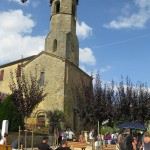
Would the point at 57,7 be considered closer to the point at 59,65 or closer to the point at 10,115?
the point at 59,65

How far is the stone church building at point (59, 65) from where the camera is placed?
36.3 metres

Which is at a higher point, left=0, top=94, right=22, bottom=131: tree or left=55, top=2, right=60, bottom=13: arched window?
left=55, top=2, right=60, bottom=13: arched window

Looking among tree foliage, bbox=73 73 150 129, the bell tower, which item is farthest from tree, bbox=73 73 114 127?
the bell tower

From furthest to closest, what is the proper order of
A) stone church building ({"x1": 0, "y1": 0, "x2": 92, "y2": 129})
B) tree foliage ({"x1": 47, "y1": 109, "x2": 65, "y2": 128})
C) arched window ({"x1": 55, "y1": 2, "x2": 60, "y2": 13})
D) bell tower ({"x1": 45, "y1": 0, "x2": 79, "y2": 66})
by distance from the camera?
arched window ({"x1": 55, "y1": 2, "x2": 60, "y2": 13}), bell tower ({"x1": 45, "y1": 0, "x2": 79, "y2": 66}), stone church building ({"x1": 0, "y1": 0, "x2": 92, "y2": 129}), tree foliage ({"x1": 47, "y1": 109, "x2": 65, "y2": 128})

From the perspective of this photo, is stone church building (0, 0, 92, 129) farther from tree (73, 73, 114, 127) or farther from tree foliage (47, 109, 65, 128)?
tree (73, 73, 114, 127)

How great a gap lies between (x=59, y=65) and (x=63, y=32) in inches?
218

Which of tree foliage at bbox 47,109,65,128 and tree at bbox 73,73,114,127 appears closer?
tree at bbox 73,73,114,127

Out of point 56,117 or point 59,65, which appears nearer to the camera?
point 56,117

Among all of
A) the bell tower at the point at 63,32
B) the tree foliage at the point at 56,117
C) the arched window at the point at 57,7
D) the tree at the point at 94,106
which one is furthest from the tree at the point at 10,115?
the arched window at the point at 57,7

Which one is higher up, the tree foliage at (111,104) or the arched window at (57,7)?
the arched window at (57,7)

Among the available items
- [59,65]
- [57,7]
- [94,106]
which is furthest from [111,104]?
[57,7]

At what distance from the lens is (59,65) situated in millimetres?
37219

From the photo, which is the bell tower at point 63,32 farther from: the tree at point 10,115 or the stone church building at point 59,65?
the tree at point 10,115

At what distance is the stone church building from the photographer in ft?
119
